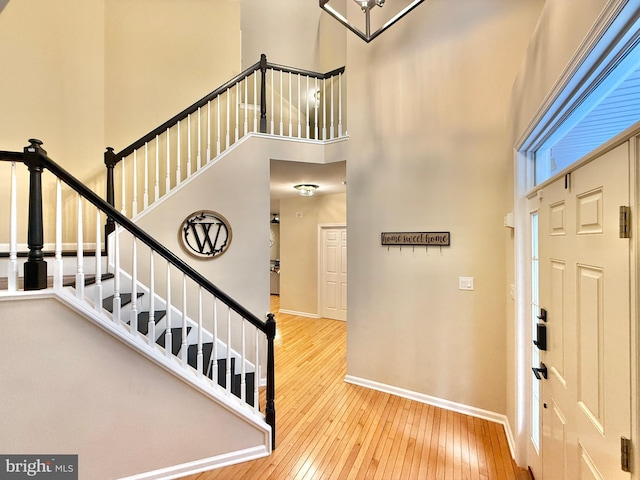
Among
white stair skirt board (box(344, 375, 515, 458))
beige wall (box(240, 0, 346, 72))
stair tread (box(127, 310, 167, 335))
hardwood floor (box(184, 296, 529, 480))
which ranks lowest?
hardwood floor (box(184, 296, 529, 480))

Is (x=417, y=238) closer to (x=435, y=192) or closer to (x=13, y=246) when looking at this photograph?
(x=435, y=192)

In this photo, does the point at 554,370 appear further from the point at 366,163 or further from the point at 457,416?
the point at 366,163

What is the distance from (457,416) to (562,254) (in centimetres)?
191

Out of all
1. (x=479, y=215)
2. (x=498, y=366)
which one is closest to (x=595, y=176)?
(x=479, y=215)

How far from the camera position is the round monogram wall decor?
3.01 m

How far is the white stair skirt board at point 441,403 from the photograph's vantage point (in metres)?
2.35

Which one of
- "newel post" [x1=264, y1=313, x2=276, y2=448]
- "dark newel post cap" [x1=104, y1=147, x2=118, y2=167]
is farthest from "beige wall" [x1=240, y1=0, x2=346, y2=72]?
"newel post" [x1=264, y1=313, x2=276, y2=448]

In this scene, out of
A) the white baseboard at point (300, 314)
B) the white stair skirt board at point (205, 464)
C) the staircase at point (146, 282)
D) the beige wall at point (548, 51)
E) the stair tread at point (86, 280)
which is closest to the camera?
the beige wall at point (548, 51)

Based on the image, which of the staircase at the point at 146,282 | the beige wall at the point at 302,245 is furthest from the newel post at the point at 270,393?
the beige wall at the point at 302,245

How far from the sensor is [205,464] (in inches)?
76.7

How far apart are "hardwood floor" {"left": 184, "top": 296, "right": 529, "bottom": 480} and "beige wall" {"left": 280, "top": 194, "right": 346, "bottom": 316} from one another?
2.77 m

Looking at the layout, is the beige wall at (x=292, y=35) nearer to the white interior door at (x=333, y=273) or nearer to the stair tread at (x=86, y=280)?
the white interior door at (x=333, y=273)

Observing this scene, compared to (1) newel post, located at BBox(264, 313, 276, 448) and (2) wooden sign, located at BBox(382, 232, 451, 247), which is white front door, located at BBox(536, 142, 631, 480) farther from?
(1) newel post, located at BBox(264, 313, 276, 448)

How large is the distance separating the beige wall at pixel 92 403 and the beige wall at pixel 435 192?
5.77 ft
